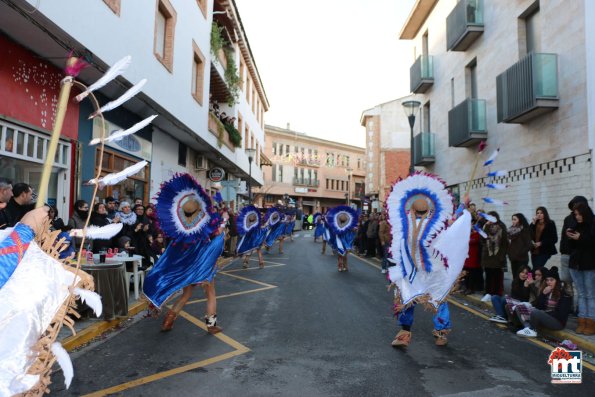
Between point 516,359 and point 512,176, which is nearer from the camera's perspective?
point 516,359

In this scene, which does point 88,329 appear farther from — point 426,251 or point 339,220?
point 339,220

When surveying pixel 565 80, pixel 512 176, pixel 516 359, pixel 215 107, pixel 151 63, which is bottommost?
pixel 516 359

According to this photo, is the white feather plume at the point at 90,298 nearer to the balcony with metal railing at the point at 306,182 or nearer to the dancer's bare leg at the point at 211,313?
the dancer's bare leg at the point at 211,313

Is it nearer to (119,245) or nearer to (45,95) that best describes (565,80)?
(119,245)

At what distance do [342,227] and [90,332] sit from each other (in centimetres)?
926

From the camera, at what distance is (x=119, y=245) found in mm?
8312

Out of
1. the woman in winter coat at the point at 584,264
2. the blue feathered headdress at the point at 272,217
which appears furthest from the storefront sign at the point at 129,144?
the woman in winter coat at the point at 584,264

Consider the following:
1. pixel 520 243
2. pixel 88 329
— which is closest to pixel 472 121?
pixel 520 243

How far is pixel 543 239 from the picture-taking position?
314 inches

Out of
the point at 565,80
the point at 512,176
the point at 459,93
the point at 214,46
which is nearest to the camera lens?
the point at 565,80

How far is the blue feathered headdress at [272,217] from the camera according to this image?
16837 mm

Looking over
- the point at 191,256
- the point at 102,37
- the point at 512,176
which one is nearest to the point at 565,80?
the point at 512,176

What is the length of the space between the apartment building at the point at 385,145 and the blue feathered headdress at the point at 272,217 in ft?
67.5

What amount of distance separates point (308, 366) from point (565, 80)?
9263mm
